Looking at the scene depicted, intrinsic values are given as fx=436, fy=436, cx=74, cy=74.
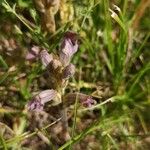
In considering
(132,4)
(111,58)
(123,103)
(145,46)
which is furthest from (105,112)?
(132,4)

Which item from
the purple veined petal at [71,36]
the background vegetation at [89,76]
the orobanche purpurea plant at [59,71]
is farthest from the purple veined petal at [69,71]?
the background vegetation at [89,76]

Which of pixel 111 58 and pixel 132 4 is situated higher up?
pixel 132 4

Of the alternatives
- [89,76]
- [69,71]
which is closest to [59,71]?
[69,71]

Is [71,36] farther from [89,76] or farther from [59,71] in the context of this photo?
[89,76]

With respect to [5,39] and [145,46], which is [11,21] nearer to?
[5,39]

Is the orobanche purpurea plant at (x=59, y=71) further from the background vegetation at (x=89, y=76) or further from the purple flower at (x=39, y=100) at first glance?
the background vegetation at (x=89, y=76)

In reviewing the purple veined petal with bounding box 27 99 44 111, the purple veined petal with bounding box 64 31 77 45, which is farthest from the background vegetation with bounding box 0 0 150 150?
the purple veined petal with bounding box 27 99 44 111
